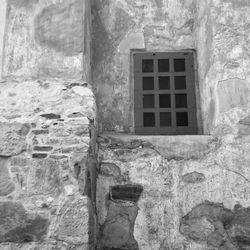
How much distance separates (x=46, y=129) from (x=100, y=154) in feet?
1.90

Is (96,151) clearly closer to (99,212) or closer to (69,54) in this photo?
(99,212)

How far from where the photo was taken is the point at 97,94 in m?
4.01

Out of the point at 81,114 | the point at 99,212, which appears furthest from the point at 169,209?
the point at 81,114

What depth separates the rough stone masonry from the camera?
9.57 ft

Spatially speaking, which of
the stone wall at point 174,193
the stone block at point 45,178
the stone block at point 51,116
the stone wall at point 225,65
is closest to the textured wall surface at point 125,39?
the stone wall at point 225,65

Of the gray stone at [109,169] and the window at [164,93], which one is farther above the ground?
the window at [164,93]

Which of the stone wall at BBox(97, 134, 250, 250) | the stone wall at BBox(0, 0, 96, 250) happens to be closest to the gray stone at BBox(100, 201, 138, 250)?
the stone wall at BBox(97, 134, 250, 250)

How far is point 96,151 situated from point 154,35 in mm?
1508

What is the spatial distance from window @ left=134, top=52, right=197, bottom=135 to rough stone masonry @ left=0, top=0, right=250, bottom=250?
151 millimetres

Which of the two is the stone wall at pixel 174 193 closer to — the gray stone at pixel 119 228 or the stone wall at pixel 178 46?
the gray stone at pixel 119 228

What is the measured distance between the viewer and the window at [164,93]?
154 inches

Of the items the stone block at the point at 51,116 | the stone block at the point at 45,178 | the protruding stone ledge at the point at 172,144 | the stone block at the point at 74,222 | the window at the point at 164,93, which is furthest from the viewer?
the window at the point at 164,93

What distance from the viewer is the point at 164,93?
13.0ft

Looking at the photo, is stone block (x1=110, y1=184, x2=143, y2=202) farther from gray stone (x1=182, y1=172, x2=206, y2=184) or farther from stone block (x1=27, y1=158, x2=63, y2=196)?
stone block (x1=27, y1=158, x2=63, y2=196)
